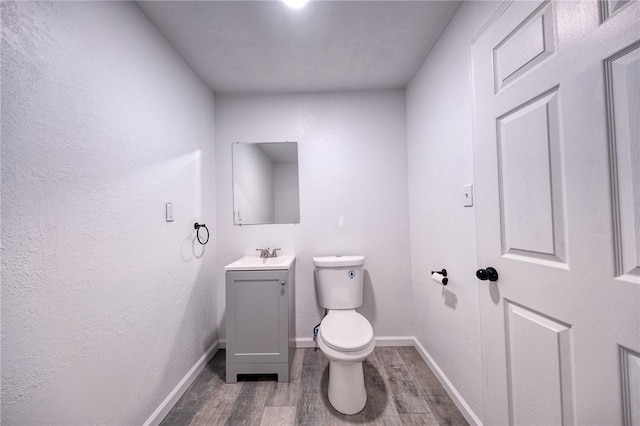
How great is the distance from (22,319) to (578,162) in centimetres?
171

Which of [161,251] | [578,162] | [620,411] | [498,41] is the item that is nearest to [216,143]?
[161,251]

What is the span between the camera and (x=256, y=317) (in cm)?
162

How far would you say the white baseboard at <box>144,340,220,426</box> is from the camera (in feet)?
4.10

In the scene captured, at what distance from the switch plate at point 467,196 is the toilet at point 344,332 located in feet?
2.92

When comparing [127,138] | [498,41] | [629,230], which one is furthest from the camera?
[127,138]

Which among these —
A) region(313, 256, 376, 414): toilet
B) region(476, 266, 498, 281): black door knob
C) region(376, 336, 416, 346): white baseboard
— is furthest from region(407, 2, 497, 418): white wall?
region(313, 256, 376, 414): toilet

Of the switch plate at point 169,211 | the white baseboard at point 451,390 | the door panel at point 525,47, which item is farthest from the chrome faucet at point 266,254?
the door panel at point 525,47

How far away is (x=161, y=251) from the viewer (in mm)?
1352

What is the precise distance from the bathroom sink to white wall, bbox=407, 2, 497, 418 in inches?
41.9

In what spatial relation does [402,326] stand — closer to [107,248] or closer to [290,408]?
[290,408]

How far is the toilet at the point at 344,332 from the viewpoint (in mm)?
1325

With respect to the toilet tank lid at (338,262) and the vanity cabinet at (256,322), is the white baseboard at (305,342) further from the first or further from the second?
the toilet tank lid at (338,262)

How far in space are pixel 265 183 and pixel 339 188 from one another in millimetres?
672

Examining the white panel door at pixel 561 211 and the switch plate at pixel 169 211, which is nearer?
the white panel door at pixel 561 211
